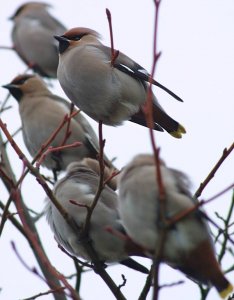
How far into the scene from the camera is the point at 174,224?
9.66ft

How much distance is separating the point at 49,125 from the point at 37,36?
4.62m

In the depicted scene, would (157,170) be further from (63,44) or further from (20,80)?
(20,80)

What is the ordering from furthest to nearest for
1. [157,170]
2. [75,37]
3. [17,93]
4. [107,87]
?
[17,93], [75,37], [107,87], [157,170]

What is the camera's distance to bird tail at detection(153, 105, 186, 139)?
5.02m

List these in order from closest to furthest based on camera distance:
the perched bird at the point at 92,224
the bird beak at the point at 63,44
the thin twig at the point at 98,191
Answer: the thin twig at the point at 98,191 → the perched bird at the point at 92,224 → the bird beak at the point at 63,44

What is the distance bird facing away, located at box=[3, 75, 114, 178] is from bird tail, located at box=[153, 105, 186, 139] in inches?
85.6

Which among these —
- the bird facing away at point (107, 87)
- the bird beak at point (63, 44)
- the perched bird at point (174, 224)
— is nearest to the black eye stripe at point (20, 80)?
the bird beak at point (63, 44)

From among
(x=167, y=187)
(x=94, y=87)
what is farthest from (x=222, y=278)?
(x=94, y=87)

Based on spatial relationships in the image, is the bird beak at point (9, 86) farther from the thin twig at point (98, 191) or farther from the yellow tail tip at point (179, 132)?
the thin twig at point (98, 191)

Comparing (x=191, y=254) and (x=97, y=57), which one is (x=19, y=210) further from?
(x=97, y=57)

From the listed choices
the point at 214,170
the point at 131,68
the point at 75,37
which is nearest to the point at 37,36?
the point at 75,37

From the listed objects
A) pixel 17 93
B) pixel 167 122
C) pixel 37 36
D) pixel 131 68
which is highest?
pixel 37 36

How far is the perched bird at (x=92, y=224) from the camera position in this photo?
432cm

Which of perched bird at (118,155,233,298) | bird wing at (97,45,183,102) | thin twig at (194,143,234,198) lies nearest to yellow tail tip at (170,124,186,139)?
bird wing at (97,45,183,102)
